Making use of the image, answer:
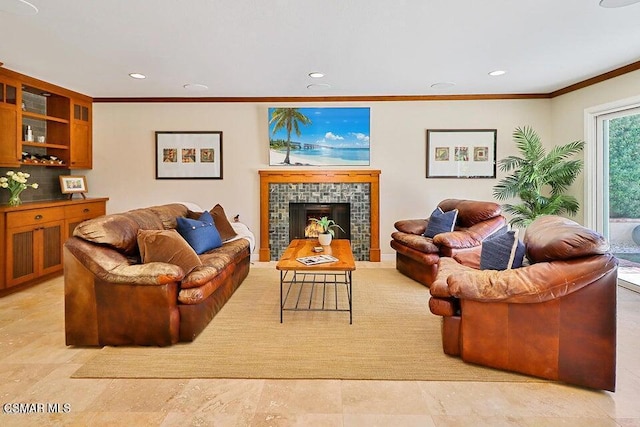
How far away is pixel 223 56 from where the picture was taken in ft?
12.3

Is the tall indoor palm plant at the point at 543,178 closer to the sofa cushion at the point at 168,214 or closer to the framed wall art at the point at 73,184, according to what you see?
the sofa cushion at the point at 168,214

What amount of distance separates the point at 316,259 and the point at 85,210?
378 cm

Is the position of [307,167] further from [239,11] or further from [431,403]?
[431,403]

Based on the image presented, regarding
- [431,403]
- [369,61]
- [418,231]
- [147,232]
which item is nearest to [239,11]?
[369,61]

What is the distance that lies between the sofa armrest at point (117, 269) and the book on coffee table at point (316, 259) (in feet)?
3.44

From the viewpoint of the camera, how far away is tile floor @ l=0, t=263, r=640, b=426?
1.86 meters

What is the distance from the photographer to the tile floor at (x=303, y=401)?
1.86 m

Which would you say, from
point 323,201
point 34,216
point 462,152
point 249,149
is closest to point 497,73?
point 462,152

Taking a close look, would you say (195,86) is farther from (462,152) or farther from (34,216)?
(462,152)

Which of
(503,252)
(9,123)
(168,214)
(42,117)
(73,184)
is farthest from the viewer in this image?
(73,184)

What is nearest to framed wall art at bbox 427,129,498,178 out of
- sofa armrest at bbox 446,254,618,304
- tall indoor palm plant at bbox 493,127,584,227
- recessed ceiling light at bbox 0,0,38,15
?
tall indoor palm plant at bbox 493,127,584,227

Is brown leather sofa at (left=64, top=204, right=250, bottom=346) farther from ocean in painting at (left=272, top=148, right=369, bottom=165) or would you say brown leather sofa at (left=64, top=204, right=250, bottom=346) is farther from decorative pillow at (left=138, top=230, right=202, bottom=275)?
ocean in painting at (left=272, top=148, right=369, bottom=165)

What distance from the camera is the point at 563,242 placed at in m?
2.16

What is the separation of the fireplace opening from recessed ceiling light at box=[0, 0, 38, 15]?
372 centimetres
